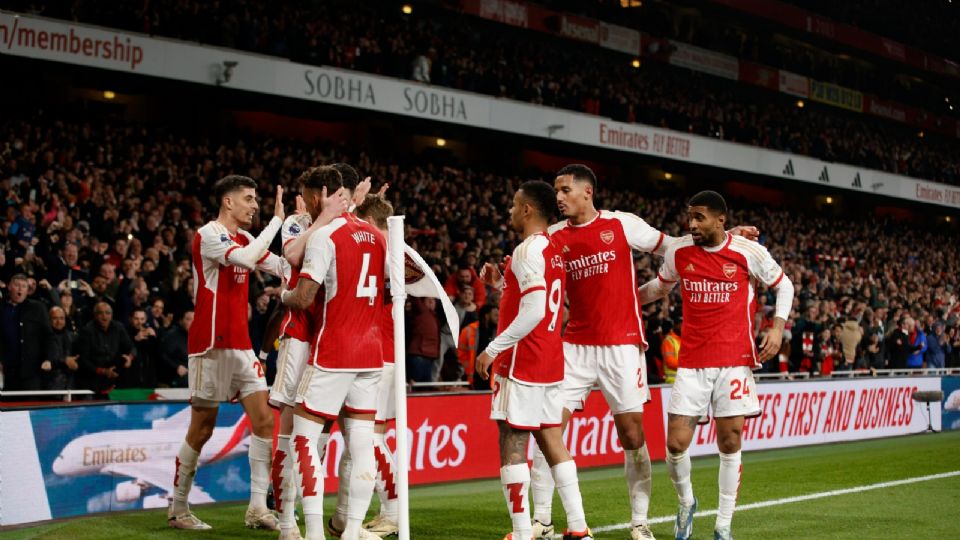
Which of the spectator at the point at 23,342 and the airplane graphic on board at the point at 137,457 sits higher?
the spectator at the point at 23,342

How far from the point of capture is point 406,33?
94.3 feet

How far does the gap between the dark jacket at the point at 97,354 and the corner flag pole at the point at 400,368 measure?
6.19m

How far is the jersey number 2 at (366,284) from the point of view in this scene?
6254mm

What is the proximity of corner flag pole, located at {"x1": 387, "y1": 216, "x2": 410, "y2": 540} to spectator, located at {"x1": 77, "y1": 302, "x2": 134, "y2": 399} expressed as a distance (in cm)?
619

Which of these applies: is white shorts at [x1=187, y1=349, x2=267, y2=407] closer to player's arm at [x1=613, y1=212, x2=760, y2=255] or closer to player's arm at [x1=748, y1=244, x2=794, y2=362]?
player's arm at [x1=613, y1=212, x2=760, y2=255]

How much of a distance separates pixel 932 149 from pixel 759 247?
49535mm

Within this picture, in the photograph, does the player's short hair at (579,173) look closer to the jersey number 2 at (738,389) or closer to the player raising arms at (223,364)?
the jersey number 2 at (738,389)

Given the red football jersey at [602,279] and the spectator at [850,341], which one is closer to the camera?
the red football jersey at [602,279]

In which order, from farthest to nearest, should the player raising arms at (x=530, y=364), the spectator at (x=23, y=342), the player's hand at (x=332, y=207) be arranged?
the spectator at (x=23, y=342), the player raising arms at (x=530, y=364), the player's hand at (x=332, y=207)

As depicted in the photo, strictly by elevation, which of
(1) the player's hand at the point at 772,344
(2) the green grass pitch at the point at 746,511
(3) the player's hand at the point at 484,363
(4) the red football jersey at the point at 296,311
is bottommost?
(2) the green grass pitch at the point at 746,511

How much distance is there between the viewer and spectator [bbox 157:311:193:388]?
11.6 metres

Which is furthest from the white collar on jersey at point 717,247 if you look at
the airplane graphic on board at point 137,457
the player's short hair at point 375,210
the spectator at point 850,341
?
the spectator at point 850,341

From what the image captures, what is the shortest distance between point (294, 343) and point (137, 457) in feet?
9.51

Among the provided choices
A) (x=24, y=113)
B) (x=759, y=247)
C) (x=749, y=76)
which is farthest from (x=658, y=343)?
(x=749, y=76)
